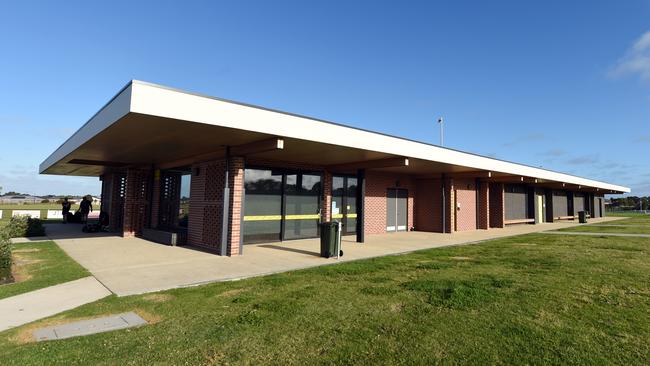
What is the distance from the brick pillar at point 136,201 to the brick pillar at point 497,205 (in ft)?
65.7

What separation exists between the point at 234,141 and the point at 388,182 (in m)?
10.1

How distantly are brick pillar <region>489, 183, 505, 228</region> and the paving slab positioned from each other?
22.3m

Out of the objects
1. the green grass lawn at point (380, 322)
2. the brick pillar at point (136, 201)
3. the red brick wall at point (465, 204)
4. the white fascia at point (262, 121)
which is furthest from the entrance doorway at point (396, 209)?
the brick pillar at point (136, 201)

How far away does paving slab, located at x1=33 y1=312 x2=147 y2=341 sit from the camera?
4.30 meters

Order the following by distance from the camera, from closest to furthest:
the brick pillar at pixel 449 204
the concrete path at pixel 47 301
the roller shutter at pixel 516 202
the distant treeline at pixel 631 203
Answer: the concrete path at pixel 47 301
the brick pillar at pixel 449 204
the roller shutter at pixel 516 202
the distant treeline at pixel 631 203

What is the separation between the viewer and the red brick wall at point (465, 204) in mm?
20078

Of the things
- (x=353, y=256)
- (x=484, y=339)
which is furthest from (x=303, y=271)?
(x=484, y=339)

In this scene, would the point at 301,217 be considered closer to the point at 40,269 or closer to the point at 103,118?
the point at 103,118

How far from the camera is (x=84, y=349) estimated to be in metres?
3.85

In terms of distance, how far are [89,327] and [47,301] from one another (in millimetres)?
1876

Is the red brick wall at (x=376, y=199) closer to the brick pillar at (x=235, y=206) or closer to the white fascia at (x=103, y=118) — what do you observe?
the brick pillar at (x=235, y=206)

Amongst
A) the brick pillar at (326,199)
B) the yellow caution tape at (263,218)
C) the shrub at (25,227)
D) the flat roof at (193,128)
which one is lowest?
the shrub at (25,227)

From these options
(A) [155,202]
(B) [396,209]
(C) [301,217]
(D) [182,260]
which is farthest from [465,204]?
(D) [182,260]

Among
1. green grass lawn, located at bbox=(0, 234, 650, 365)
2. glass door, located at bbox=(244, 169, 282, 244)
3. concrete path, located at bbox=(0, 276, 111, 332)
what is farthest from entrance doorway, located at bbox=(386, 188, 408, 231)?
concrete path, located at bbox=(0, 276, 111, 332)
